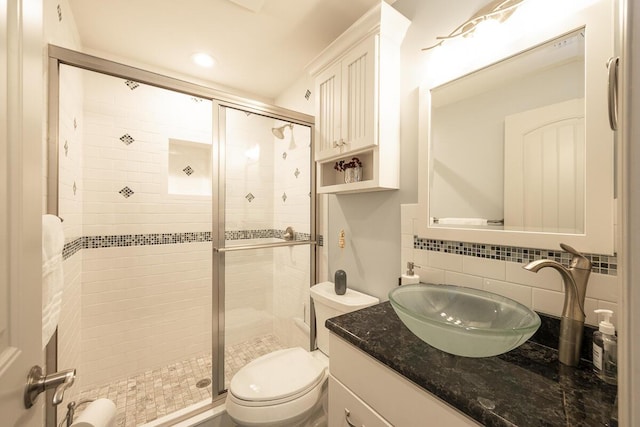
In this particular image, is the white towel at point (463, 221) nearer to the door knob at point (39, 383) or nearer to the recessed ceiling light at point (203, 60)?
the door knob at point (39, 383)

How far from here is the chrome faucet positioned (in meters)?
0.69

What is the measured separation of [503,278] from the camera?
934mm

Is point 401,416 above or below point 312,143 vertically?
below

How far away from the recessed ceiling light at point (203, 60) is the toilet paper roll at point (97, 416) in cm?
208

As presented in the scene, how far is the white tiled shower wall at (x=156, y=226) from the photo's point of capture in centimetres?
169

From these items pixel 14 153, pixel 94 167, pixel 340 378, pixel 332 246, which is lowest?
pixel 340 378

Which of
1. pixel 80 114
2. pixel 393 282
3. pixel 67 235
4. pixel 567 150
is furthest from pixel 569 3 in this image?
pixel 80 114

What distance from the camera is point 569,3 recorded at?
0.80 metres

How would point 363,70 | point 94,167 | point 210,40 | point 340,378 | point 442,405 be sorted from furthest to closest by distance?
point 94,167 < point 210,40 < point 363,70 < point 340,378 < point 442,405

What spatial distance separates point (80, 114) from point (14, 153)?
71.6 inches

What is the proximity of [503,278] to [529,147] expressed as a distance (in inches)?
18.7

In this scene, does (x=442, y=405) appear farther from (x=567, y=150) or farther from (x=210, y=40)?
(x=210, y=40)

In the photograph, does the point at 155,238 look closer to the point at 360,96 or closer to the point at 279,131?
the point at 279,131

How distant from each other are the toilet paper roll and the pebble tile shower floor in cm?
62
